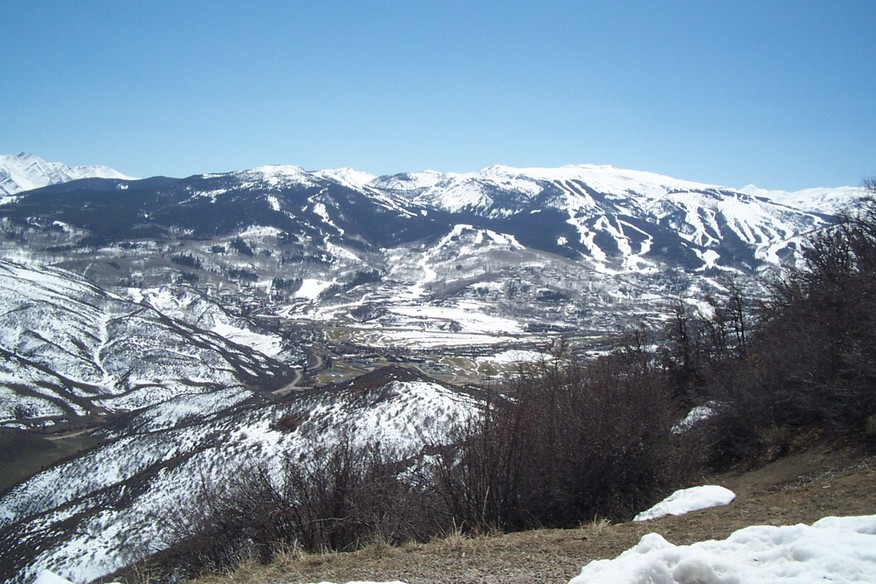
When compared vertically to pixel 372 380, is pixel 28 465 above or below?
below

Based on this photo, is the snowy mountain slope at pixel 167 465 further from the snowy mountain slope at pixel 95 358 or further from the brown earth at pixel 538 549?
the snowy mountain slope at pixel 95 358

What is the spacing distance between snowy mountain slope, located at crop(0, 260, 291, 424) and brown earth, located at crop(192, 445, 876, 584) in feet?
273

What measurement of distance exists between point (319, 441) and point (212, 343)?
90.5 metres

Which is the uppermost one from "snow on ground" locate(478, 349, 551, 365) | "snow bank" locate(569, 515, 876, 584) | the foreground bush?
"snow bank" locate(569, 515, 876, 584)

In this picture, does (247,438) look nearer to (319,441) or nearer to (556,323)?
(319,441)

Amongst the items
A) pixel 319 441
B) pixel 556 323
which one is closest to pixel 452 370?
pixel 319 441

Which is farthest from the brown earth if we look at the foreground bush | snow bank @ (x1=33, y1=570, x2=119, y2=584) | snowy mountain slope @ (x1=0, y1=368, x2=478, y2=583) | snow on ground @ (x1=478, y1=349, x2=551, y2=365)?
snow on ground @ (x1=478, y1=349, x2=551, y2=365)

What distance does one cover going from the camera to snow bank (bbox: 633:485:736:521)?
8.89m

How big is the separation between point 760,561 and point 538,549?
2.89 meters

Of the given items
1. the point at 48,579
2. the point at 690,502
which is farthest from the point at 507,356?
the point at 48,579

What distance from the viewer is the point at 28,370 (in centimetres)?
8712

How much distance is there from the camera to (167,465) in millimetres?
37438

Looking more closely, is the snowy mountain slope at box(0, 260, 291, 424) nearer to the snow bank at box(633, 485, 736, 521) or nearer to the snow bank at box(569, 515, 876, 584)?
the snow bank at box(633, 485, 736, 521)

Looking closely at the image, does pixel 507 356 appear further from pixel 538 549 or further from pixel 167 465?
pixel 538 549
